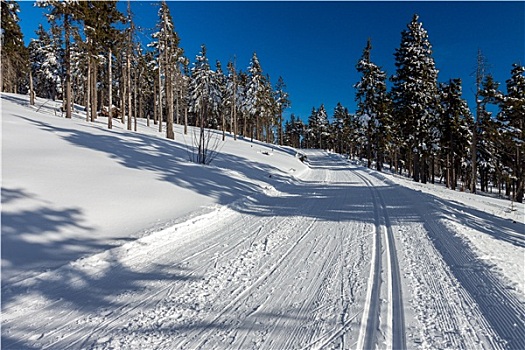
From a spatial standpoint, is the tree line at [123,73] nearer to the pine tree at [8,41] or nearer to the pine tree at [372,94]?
the pine tree at [8,41]

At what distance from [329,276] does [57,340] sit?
316cm

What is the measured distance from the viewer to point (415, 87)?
22.6 m

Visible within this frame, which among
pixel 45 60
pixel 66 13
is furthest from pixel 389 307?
pixel 45 60

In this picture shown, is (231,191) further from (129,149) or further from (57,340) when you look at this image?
(57,340)

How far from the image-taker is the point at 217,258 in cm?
445

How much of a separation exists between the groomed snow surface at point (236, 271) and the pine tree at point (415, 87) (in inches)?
690

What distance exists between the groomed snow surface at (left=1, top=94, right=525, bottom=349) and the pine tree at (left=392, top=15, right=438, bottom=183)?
57.5 ft

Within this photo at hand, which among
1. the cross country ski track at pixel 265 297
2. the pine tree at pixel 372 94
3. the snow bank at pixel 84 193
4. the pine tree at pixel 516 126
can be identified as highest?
the pine tree at pixel 372 94

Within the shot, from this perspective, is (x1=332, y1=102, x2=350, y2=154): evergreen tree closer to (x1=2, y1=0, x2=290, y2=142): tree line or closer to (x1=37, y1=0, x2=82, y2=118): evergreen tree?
(x1=2, y1=0, x2=290, y2=142): tree line

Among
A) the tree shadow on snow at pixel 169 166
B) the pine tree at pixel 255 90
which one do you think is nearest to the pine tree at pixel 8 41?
the tree shadow on snow at pixel 169 166

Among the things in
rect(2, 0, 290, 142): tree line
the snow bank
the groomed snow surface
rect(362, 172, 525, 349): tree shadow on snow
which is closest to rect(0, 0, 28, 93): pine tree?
rect(2, 0, 290, 142): tree line

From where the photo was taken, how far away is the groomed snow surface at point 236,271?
2.62 meters

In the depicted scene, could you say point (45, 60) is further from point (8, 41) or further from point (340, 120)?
point (340, 120)

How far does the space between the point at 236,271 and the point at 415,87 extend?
2451 cm
